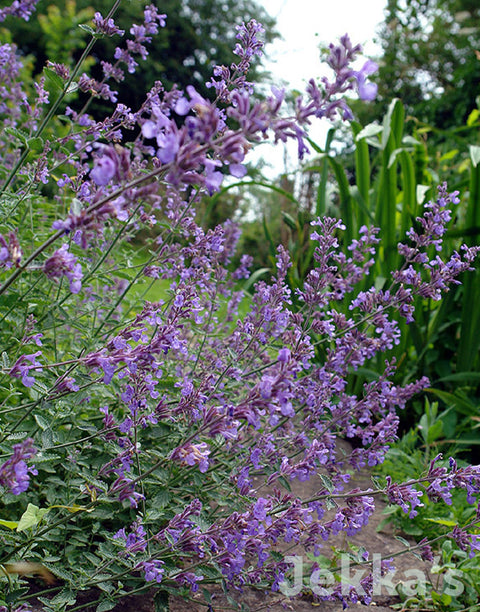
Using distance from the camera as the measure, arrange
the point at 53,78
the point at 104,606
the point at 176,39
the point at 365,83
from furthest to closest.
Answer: the point at 176,39 → the point at 53,78 → the point at 104,606 → the point at 365,83

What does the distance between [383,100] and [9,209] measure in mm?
15684

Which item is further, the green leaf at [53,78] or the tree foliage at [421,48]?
the tree foliage at [421,48]

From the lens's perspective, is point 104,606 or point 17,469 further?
point 104,606

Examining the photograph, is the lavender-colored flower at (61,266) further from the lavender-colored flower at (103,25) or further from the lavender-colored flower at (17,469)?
the lavender-colored flower at (103,25)

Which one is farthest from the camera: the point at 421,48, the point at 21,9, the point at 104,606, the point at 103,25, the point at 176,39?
the point at 176,39

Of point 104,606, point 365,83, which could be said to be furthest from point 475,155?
point 104,606

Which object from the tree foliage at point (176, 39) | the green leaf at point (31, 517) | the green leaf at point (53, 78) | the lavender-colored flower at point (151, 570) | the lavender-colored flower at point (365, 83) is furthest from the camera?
the tree foliage at point (176, 39)

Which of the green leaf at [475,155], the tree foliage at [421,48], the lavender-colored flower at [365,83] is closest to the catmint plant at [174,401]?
the lavender-colored flower at [365,83]

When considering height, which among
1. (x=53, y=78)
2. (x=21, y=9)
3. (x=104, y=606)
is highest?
(x=21, y=9)

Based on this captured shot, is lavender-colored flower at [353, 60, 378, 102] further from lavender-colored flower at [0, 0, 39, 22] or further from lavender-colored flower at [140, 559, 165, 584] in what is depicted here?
lavender-colored flower at [0, 0, 39, 22]

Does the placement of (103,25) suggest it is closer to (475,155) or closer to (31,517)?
(31,517)

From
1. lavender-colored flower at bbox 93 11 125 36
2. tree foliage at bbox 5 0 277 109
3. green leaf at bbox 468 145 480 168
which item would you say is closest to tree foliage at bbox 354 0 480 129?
tree foliage at bbox 5 0 277 109

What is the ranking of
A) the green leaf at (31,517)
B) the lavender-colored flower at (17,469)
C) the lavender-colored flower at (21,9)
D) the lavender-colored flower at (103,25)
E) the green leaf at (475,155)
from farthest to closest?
the green leaf at (475,155) < the lavender-colored flower at (21,9) < the lavender-colored flower at (103,25) < the green leaf at (31,517) < the lavender-colored flower at (17,469)

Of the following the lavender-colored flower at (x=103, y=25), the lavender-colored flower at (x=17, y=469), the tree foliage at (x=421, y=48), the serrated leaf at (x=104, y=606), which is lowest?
the serrated leaf at (x=104, y=606)
